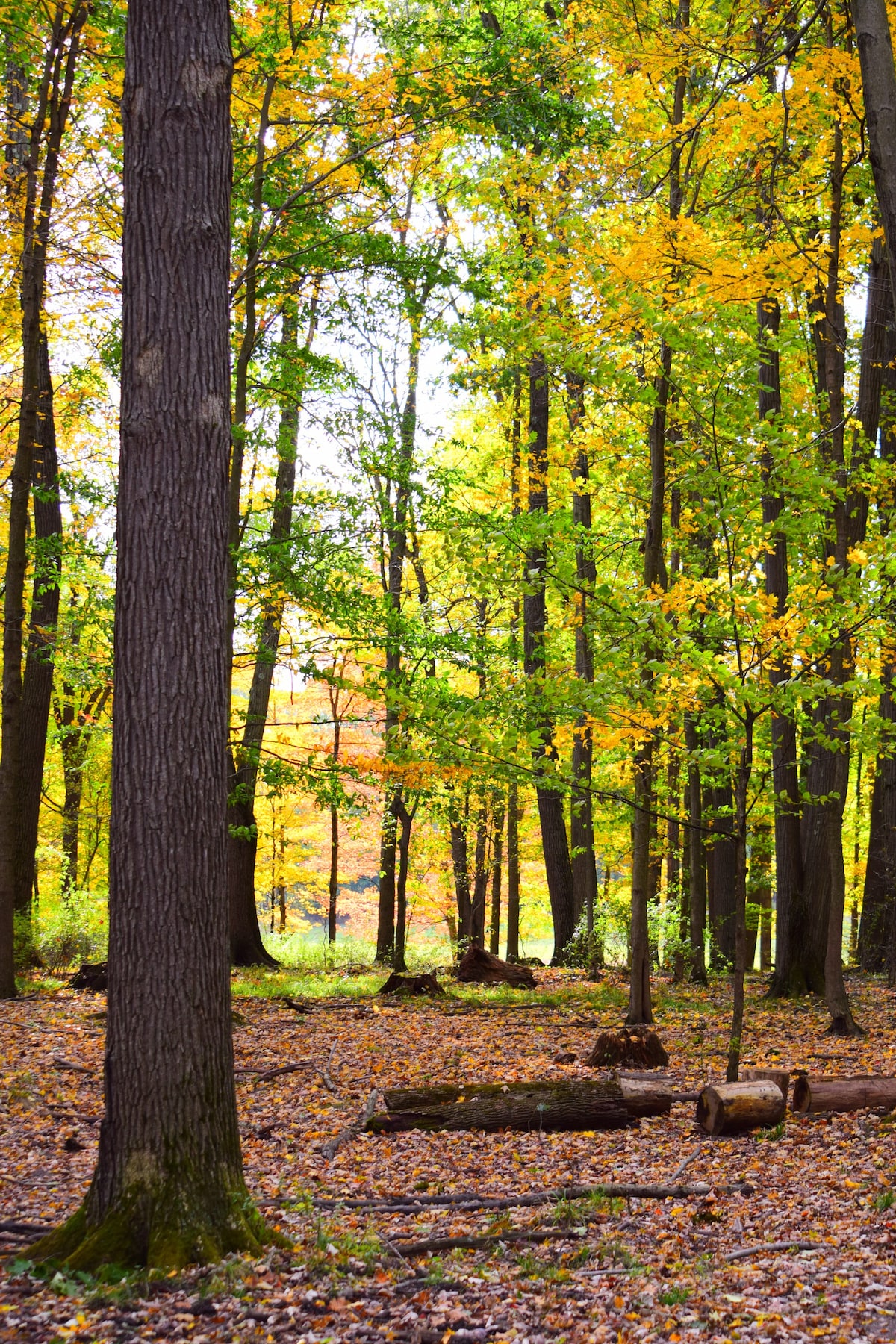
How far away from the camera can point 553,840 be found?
1611cm

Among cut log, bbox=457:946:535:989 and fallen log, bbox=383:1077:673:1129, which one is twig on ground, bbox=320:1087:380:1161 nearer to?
fallen log, bbox=383:1077:673:1129

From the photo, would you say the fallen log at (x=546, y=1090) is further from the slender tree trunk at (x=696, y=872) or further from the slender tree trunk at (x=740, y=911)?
the slender tree trunk at (x=696, y=872)

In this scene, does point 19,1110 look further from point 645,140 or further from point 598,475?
point 598,475

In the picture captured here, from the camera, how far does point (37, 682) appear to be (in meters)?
12.7

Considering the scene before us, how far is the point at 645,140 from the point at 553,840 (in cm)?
1033

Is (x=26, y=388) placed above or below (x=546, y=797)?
above

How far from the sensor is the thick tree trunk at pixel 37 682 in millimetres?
12258

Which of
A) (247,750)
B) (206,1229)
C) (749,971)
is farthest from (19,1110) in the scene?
(749,971)

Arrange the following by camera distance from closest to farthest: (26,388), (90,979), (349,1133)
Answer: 1. (349,1133)
2. (26,388)
3. (90,979)

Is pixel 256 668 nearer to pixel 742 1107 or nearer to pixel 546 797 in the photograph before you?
pixel 546 797

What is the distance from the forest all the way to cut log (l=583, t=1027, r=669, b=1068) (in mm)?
48

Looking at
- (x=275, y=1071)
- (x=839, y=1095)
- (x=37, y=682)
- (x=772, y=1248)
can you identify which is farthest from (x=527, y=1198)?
(x=37, y=682)

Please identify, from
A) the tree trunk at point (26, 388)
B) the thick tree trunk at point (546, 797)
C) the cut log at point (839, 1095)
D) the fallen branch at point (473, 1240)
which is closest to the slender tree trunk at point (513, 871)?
the thick tree trunk at point (546, 797)

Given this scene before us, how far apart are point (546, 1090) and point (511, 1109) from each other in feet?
1.05
